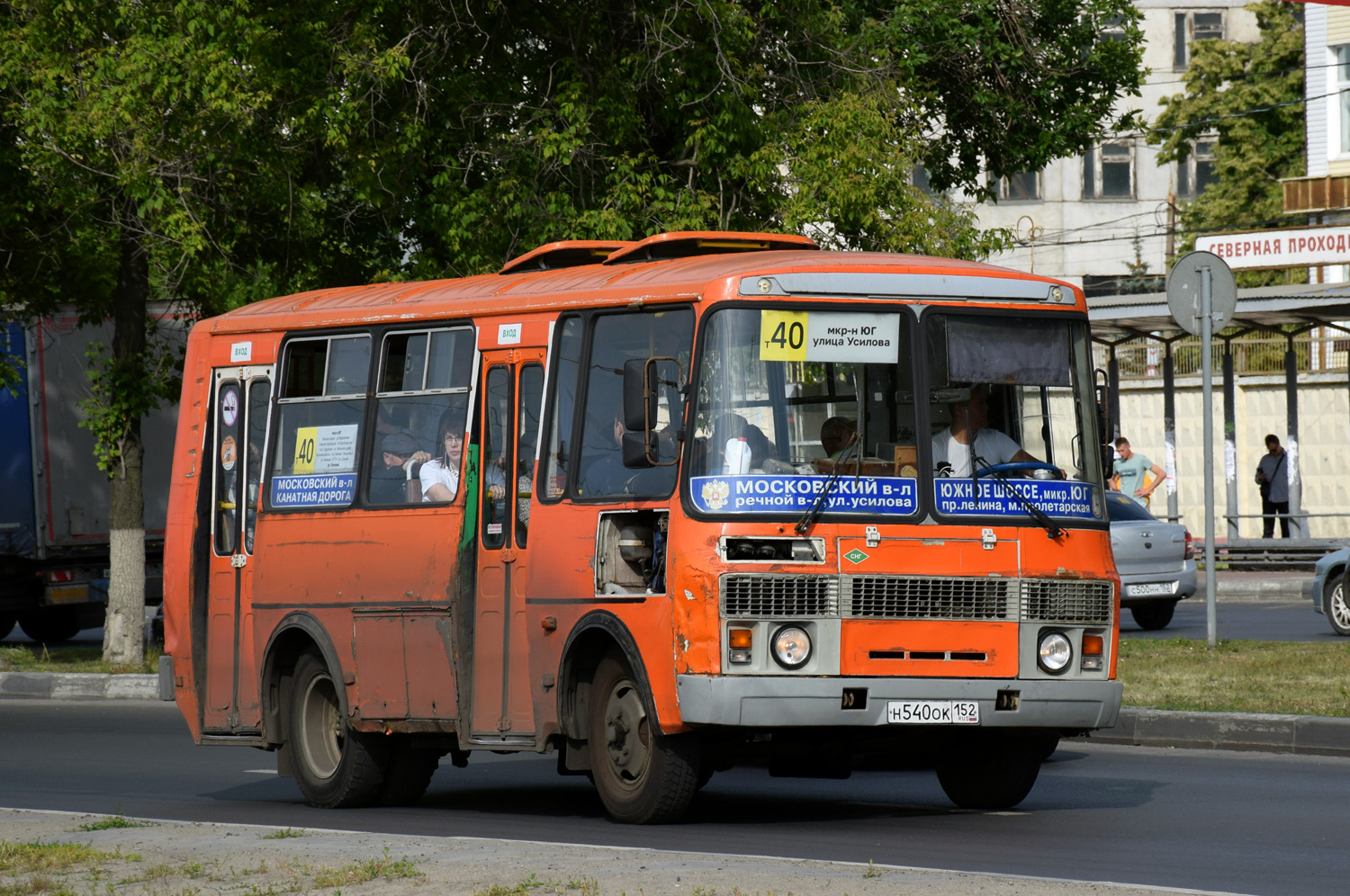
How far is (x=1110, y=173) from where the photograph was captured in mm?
60875

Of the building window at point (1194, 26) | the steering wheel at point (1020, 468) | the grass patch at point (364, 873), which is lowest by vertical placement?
the grass patch at point (364, 873)

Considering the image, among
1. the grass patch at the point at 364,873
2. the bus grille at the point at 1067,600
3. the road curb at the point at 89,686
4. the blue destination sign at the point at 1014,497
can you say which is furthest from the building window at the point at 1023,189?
the grass patch at the point at 364,873

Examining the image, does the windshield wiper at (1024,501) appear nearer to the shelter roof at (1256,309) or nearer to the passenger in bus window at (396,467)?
the passenger in bus window at (396,467)

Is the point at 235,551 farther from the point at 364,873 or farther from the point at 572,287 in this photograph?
the point at 364,873

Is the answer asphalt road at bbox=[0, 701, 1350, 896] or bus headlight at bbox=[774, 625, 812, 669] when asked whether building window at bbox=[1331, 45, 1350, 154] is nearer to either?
asphalt road at bbox=[0, 701, 1350, 896]

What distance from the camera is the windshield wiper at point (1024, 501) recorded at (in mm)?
9672

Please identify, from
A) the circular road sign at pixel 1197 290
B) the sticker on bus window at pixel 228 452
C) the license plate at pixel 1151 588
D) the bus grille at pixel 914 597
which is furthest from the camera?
the license plate at pixel 1151 588

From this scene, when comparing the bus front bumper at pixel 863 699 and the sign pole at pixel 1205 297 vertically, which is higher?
the sign pole at pixel 1205 297

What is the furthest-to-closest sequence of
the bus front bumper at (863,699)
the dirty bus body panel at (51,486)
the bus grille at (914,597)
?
the dirty bus body panel at (51,486)
the bus grille at (914,597)
the bus front bumper at (863,699)

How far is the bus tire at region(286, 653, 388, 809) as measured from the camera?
11.4m

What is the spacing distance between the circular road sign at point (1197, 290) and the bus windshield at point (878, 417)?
764 cm

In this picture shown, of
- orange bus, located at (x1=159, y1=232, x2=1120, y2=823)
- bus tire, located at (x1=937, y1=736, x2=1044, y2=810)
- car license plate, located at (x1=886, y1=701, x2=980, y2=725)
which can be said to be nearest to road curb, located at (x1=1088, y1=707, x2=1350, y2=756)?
bus tire, located at (x1=937, y1=736, x2=1044, y2=810)

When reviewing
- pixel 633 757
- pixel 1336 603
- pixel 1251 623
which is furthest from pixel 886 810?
pixel 1251 623

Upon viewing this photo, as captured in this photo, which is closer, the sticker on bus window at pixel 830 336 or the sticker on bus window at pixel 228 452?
the sticker on bus window at pixel 830 336
